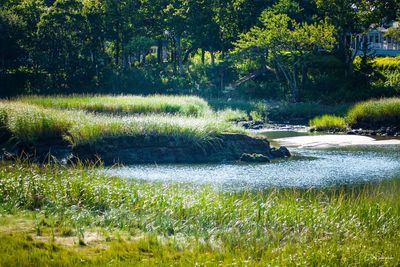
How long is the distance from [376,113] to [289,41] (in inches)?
547

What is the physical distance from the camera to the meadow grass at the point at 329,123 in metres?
48.6

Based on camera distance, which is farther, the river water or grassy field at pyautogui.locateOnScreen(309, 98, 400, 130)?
grassy field at pyautogui.locateOnScreen(309, 98, 400, 130)

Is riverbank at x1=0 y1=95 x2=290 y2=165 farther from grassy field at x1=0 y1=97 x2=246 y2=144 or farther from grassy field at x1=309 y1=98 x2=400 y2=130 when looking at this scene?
grassy field at x1=309 y1=98 x2=400 y2=130

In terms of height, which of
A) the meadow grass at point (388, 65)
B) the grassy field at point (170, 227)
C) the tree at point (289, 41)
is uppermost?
the tree at point (289, 41)

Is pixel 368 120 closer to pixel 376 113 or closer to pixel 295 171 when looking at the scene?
pixel 376 113

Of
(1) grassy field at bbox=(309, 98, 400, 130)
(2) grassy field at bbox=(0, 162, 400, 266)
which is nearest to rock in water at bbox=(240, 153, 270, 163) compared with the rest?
(2) grassy field at bbox=(0, 162, 400, 266)

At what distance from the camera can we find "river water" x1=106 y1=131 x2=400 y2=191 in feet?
85.6

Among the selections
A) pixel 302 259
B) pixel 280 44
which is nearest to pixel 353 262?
pixel 302 259

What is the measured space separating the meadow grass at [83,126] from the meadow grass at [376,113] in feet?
55.9

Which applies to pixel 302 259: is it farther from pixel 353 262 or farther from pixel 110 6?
pixel 110 6

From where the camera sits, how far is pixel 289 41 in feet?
194

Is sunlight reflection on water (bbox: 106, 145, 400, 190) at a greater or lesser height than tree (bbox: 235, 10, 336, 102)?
lesser

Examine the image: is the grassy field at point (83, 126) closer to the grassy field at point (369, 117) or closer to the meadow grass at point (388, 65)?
the grassy field at point (369, 117)

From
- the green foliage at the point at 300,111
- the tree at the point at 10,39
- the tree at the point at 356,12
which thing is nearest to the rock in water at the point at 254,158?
the green foliage at the point at 300,111
